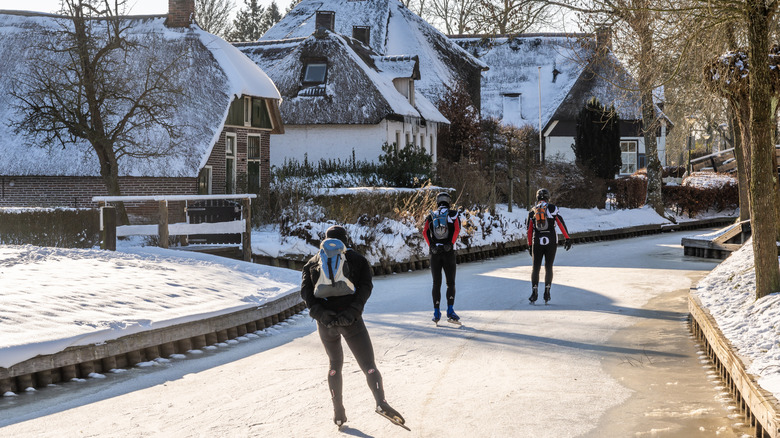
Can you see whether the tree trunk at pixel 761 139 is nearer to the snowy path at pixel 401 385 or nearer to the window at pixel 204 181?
the snowy path at pixel 401 385

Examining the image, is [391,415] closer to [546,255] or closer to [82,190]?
[546,255]

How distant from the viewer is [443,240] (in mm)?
12578

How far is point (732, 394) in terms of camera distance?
27.3 ft

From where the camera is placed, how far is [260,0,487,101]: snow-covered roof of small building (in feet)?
175

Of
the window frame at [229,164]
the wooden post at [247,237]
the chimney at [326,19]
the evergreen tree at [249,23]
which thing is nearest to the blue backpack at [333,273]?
the wooden post at [247,237]

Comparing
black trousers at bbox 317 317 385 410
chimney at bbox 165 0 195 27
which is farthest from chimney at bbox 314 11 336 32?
black trousers at bbox 317 317 385 410

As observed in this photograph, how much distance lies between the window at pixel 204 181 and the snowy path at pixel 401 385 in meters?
17.3

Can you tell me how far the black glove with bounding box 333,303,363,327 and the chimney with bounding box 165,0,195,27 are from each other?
27.9m

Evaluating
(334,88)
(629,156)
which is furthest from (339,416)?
(629,156)

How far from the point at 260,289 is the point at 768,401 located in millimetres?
9134

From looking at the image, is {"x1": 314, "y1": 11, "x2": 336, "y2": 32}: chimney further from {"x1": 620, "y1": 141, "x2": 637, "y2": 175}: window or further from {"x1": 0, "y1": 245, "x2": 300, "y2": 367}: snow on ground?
{"x1": 0, "y1": 245, "x2": 300, "y2": 367}: snow on ground

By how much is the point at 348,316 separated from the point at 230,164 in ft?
88.1

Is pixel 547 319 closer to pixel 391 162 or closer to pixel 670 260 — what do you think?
pixel 670 260

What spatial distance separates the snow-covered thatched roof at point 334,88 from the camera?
4016 centimetres
